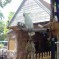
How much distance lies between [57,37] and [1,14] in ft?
7.06

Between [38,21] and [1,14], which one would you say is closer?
[38,21]

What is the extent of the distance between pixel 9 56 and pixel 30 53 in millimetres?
2108

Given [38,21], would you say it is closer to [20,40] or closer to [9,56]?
[20,40]

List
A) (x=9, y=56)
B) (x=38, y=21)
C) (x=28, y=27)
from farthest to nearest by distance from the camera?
(x=9, y=56) < (x=38, y=21) < (x=28, y=27)

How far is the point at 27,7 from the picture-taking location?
15.9ft

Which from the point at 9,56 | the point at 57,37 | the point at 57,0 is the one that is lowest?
the point at 9,56

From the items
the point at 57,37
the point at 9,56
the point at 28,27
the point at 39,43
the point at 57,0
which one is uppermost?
the point at 57,0

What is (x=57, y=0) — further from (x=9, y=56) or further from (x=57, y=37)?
(x=9, y=56)

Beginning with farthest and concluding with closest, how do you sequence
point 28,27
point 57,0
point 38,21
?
point 38,21 → point 57,0 → point 28,27

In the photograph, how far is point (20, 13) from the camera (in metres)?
5.00

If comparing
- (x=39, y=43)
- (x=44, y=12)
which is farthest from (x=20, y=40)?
(x=44, y=12)

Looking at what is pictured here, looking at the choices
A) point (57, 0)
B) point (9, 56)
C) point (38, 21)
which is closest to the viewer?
point (57, 0)

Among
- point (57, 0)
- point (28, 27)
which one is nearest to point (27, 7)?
point (57, 0)

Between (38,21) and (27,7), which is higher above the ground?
(27,7)
